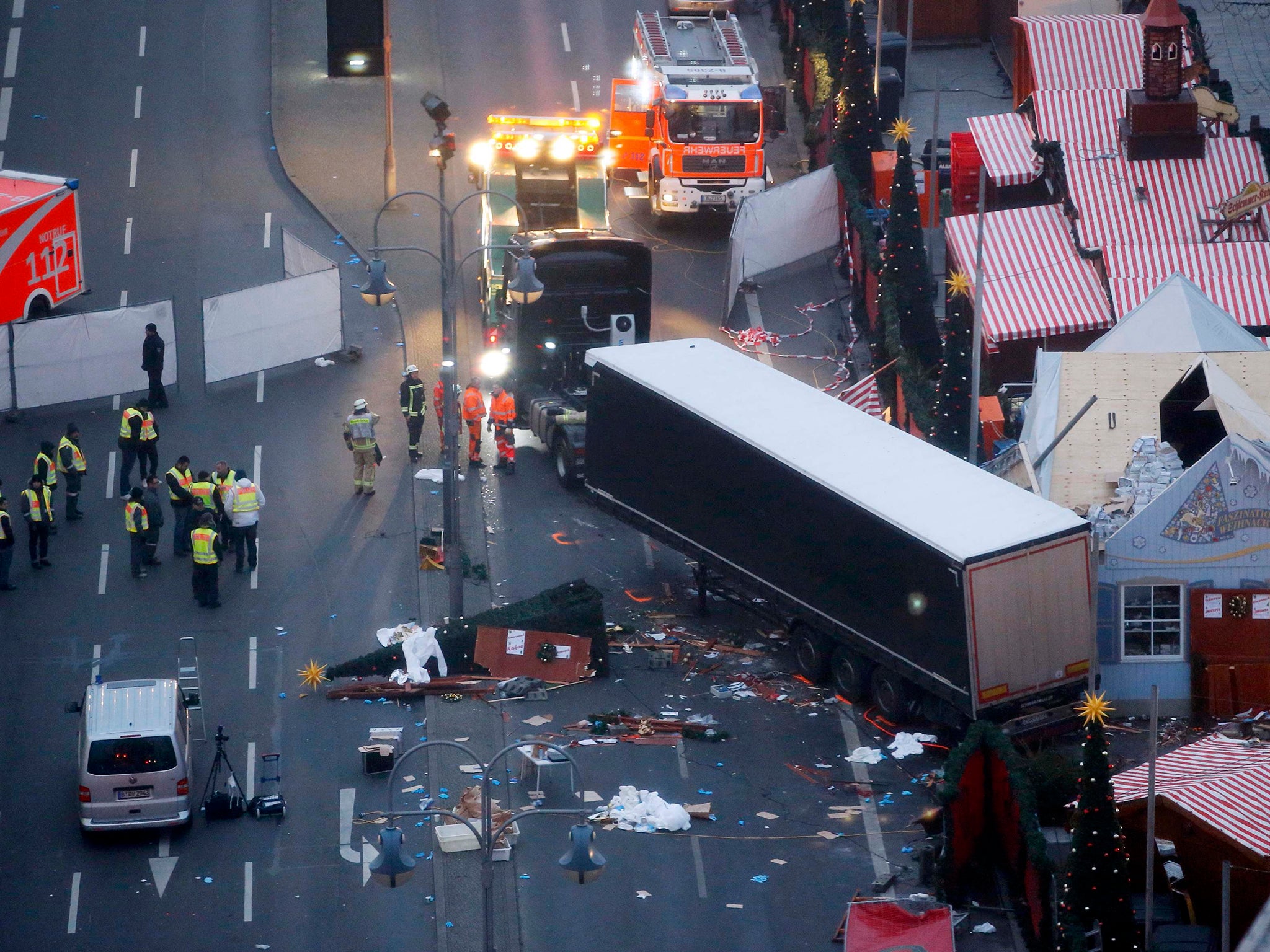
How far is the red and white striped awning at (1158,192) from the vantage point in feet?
127

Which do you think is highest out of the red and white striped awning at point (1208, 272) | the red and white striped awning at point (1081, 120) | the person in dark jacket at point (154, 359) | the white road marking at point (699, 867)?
the red and white striped awning at point (1081, 120)

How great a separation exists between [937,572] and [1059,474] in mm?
5125

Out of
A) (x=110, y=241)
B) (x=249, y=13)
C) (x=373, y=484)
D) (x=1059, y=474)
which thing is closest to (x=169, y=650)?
(x=373, y=484)

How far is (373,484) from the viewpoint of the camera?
34.7 metres

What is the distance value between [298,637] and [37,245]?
12109 mm

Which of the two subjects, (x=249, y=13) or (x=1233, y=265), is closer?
(x=1233, y=265)

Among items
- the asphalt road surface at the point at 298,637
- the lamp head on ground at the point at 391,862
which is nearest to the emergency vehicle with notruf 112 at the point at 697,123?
the asphalt road surface at the point at 298,637

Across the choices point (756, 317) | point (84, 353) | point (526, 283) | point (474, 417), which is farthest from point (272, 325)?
point (526, 283)

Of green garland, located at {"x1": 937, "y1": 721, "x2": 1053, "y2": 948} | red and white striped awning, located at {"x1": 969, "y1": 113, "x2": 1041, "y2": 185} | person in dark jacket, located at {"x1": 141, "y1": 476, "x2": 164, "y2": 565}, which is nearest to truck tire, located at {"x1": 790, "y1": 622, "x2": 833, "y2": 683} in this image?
green garland, located at {"x1": 937, "y1": 721, "x2": 1053, "y2": 948}

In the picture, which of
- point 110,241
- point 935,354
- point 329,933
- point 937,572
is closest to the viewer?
point 329,933

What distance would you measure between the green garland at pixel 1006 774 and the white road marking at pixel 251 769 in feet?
29.3

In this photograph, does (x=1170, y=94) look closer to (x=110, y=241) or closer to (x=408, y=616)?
(x=408, y=616)

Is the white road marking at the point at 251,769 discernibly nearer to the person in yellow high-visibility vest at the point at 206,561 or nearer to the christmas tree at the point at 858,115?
the person in yellow high-visibility vest at the point at 206,561

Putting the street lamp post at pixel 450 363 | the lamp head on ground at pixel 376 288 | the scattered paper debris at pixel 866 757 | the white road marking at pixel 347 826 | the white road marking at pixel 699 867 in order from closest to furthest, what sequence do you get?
the white road marking at pixel 699 867, the white road marking at pixel 347 826, the scattered paper debris at pixel 866 757, the lamp head on ground at pixel 376 288, the street lamp post at pixel 450 363
